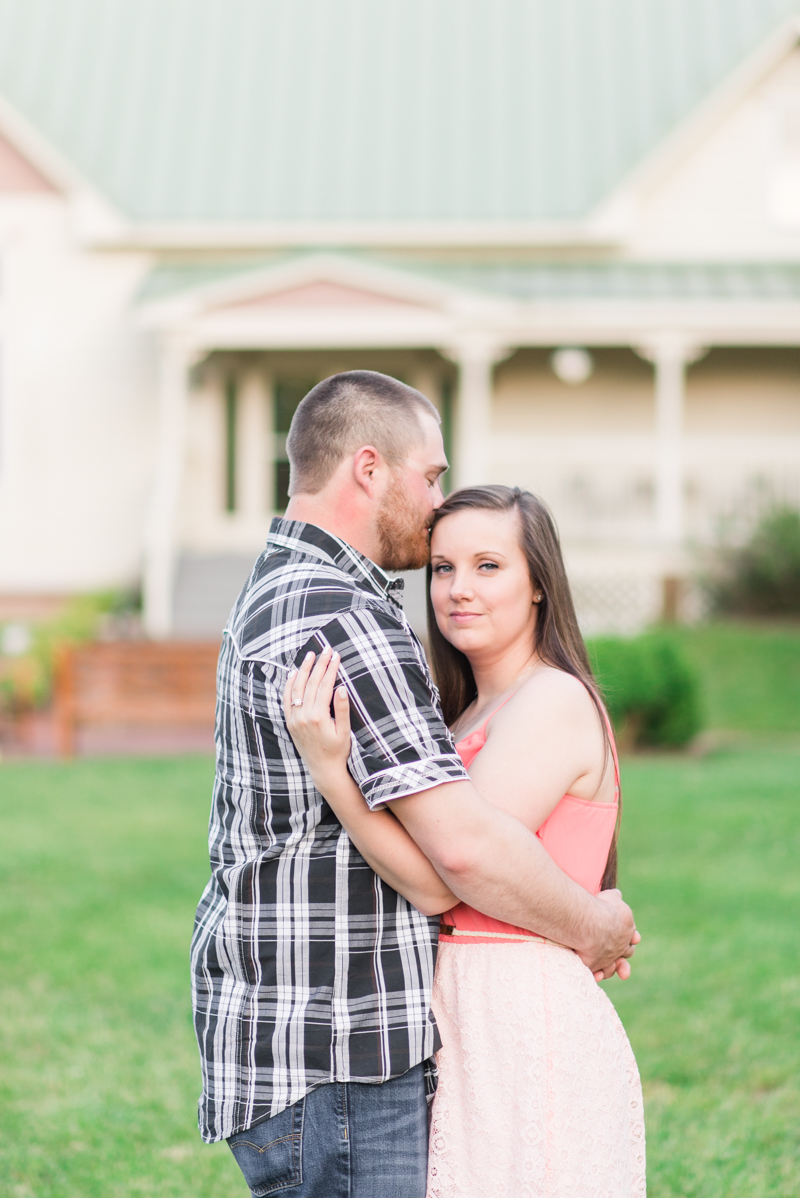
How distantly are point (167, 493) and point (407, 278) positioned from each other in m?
3.99

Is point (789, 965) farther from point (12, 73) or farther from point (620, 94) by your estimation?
point (12, 73)

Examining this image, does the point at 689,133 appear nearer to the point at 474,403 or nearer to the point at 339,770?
the point at 474,403

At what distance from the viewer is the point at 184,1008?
5.87 metres

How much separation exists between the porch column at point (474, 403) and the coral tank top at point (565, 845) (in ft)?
45.5

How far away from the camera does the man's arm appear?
7.43ft

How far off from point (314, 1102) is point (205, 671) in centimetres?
957

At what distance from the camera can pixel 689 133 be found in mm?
17578

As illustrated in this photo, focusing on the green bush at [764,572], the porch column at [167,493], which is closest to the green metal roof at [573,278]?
the porch column at [167,493]

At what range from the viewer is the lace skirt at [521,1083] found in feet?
8.13

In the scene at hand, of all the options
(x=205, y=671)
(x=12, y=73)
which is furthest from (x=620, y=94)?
(x=205, y=671)

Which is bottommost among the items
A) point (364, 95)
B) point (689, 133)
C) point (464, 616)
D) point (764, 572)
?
point (464, 616)

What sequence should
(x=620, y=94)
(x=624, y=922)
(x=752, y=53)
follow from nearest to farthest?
(x=624, y=922) < (x=752, y=53) < (x=620, y=94)

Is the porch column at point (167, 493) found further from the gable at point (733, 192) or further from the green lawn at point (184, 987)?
the gable at point (733, 192)

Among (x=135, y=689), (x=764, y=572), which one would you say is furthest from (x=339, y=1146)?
(x=764, y=572)
